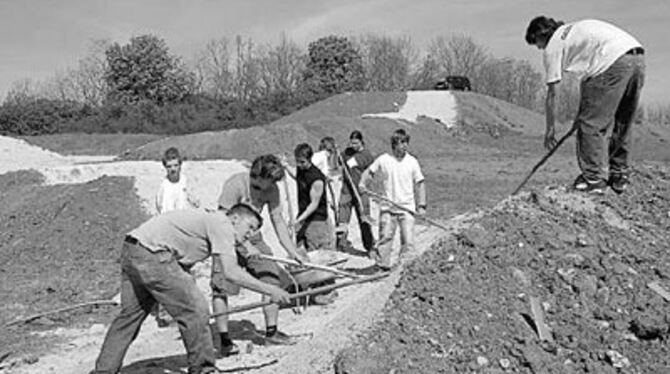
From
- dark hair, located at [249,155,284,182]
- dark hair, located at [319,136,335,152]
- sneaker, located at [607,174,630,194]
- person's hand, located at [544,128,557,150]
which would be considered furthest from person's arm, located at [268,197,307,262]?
dark hair, located at [319,136,335,152]

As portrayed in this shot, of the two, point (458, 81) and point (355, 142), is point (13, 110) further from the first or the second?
point (355, 142)

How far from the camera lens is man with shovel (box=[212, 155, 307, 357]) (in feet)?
20.5

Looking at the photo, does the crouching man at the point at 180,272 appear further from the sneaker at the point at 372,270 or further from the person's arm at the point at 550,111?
the sneaker at the point at 372,270

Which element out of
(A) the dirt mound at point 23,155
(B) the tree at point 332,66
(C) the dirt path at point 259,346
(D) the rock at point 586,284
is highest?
(B) the tree at point 332,66

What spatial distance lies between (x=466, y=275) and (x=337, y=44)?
1942 inches

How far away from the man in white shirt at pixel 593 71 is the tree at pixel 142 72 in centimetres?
4453

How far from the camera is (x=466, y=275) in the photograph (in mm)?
5375

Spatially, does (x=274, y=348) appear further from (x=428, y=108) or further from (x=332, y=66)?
(x=332, y=66)

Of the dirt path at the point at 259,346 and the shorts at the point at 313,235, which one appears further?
the shorts at the point at 313,235

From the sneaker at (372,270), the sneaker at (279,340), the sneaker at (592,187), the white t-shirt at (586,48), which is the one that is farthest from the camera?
the sneaker at (372,270)

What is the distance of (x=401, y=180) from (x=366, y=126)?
911 inches

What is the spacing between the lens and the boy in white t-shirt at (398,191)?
8.38m

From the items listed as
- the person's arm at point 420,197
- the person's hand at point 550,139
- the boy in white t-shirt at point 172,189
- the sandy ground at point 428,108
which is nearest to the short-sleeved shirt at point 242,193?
the boy in white t-shirt at point 172,189

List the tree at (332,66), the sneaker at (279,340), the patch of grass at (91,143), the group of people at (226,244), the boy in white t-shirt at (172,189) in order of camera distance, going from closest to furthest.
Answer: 1. the group of people at (226,244)
2. the sneaker at (279,340)
3. the boy in white t-shirt at (172,189)
4. the patch of grass at (91,143)
5. the tree at (332,66)
